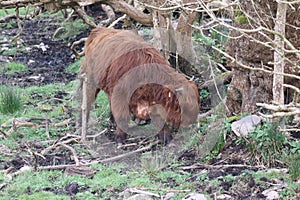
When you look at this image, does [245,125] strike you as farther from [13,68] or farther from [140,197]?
[13,68]

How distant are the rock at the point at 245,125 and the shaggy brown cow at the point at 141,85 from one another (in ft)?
2.53

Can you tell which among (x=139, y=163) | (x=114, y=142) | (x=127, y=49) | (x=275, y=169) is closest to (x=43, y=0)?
(x=127, y=49)

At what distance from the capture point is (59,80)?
11.3 m

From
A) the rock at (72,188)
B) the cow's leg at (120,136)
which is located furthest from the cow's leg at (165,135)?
the rock at (72,188)

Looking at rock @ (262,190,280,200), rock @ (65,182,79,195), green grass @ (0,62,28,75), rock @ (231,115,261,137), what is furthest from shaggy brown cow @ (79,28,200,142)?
green grass @ (0,62,28,75)

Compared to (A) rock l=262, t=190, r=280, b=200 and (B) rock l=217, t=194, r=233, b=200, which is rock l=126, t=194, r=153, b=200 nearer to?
(B) rock l=217, t=194, r=233, b=200

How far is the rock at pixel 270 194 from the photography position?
212 inches

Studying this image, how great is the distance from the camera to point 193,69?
9.91 m

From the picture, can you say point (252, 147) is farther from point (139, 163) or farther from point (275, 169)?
point (139, 163)

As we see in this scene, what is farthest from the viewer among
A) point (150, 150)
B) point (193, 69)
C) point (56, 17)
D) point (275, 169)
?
point (56, 17)

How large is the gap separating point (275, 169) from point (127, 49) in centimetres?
264

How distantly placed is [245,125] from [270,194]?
3.91 feet

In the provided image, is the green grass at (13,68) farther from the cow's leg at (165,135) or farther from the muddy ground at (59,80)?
the cow's leg at (165,135)

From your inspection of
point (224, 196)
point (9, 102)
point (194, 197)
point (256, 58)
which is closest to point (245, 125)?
point (256, 58)
